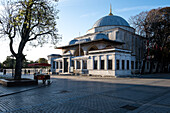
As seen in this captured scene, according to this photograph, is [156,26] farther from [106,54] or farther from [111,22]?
[106,54]

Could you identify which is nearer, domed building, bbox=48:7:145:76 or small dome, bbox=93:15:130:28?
domed building, bbox=48:7:145:76

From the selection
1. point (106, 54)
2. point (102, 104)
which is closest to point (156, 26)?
point (106, 54)

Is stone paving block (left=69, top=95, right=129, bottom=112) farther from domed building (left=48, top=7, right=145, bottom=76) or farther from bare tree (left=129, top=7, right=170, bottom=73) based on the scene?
bare tree (left=129, top=7, right=170, bottom=73)

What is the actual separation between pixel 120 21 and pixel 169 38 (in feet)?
53.7

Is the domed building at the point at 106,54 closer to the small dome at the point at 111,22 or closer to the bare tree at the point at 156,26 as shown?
the small dome at the point at 111,22

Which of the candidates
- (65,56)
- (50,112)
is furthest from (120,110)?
(65,56)

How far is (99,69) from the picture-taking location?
2944 cm

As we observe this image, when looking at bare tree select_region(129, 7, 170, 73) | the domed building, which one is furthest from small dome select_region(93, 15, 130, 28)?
bare tree select_region(129, 7, 170, 73)

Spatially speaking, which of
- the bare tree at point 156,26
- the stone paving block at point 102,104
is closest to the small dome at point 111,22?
the bare tree at point 156,26

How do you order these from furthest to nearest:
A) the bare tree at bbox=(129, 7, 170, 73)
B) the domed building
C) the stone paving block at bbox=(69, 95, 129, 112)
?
the bare tree at bbox=(129, 7, 170, 73), the domed building, the stone paving block at bbox=(69, 95, 129, 112)

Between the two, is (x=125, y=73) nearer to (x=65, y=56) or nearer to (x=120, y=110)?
(x=65, y=56)

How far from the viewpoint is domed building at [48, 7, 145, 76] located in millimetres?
27875

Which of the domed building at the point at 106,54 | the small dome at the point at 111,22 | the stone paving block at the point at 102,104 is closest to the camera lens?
the stone paving block at the point at 102,104

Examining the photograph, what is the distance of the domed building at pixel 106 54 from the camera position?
27.9 meters
